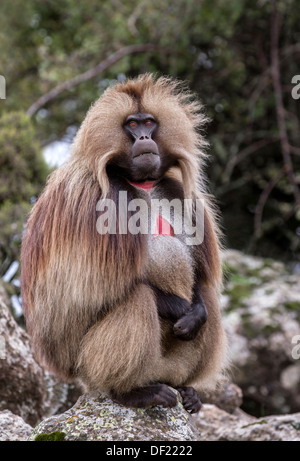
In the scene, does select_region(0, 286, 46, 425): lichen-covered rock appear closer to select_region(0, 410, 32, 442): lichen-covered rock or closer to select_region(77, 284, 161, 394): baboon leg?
select_region(0, 410, 32, 442): lichen-covered rock

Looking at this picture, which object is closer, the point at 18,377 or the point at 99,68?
the point at 18,377

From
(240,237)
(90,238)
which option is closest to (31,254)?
A: (90,238)

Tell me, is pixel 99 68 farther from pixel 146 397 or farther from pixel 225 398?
pixel 146 397

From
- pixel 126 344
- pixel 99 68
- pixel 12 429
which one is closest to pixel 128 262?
pixel 126 344

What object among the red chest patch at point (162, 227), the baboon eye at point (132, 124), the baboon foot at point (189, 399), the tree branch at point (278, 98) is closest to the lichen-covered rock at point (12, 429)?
the baboon foot at point (189, 399)

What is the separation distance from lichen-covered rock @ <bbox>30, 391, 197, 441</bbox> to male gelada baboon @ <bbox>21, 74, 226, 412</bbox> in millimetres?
66

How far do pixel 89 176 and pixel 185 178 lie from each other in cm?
61

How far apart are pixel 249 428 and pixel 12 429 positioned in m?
1.54

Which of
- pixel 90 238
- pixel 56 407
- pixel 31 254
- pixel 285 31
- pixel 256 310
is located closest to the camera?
pixel 90 238

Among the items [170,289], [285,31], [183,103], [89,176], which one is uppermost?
[285,31]

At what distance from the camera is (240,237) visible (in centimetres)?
885

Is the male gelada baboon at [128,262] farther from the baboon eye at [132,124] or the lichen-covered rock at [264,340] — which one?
the lichen-covered rock at [264,340]

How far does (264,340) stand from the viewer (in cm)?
641

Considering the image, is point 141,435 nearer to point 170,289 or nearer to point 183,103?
point 170,289
